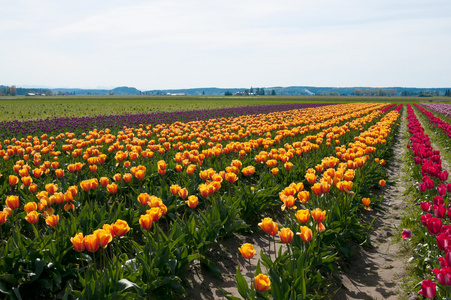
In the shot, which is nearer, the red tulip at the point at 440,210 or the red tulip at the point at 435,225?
the red tulip at the point at 435,225

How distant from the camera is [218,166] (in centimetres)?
826

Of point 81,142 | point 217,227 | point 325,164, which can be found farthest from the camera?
point 81,142

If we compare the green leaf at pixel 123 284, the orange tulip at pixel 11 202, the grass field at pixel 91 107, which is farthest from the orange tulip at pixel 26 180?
the grass field at pixel 91 107

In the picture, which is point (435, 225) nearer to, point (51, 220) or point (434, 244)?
point (434, 244)

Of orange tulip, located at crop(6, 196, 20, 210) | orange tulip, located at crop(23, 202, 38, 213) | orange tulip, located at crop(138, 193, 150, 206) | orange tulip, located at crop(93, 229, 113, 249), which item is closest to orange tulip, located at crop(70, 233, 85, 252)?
orange tulip, located at crop(93, 229, 113, 249)

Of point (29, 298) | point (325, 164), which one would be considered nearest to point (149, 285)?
point (29, 298)

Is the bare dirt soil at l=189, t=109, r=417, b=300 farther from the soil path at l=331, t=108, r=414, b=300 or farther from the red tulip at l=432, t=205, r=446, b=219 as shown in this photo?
the red tulip at l=432, t=205, r=446, b=219

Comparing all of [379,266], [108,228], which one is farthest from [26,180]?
[379,266]

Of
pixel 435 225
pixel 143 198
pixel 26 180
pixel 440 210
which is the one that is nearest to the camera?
pixel 435 225

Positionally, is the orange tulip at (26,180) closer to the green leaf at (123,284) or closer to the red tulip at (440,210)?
the green leaf at (123,284)

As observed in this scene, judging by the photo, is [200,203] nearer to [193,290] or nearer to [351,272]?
[193,290]

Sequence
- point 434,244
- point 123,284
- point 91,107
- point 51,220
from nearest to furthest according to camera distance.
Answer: point 123,284
point 51,220
point 434,244
point 91,107

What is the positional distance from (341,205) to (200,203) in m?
2.88

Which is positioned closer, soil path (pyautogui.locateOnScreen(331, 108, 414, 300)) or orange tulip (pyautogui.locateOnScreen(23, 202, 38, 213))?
orange tulip (pyautogui.locateOnScreen(23, 202, 38, 213))
